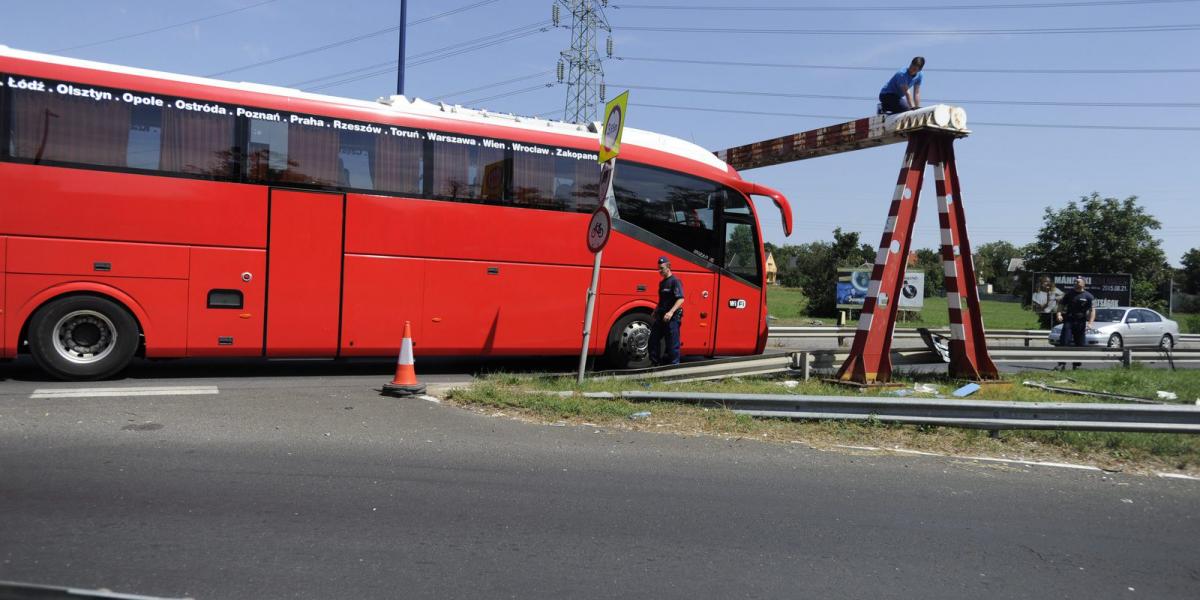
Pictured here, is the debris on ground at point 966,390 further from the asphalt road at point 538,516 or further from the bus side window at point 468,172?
the bus side window at point 468,172

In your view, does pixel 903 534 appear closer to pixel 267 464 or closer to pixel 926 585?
pixel 926 585

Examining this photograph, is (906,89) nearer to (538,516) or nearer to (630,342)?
(630,342)

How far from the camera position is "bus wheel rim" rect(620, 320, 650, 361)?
472 inches

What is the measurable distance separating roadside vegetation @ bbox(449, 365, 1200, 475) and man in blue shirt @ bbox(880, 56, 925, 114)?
355 cm

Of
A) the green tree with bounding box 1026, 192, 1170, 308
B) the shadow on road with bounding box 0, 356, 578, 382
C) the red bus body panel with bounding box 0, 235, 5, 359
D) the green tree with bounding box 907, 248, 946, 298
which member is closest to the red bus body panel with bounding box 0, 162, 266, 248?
the red bus body panel with bounding box 0, 235, 5, 359

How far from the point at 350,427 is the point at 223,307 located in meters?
3.61

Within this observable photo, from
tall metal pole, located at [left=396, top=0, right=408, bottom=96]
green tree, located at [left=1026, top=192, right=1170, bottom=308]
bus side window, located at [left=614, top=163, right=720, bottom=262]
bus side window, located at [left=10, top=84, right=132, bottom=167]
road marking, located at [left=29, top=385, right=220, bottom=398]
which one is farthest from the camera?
green tree, located at [left=1026, top=192, right=1170, bottom=308]

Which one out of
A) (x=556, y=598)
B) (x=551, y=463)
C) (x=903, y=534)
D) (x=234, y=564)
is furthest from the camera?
(x=551, y=463)

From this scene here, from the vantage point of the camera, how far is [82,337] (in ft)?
29.6

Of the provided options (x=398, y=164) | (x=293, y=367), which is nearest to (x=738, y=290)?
(x=398, y=164)

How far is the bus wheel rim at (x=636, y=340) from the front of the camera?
1200 centimetres

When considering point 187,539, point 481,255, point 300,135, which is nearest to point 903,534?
point 187,539

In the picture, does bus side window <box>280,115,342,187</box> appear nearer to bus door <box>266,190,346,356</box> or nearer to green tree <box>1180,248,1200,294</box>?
bus door <box>266,190,346,356</box>

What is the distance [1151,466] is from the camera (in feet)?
21.0
